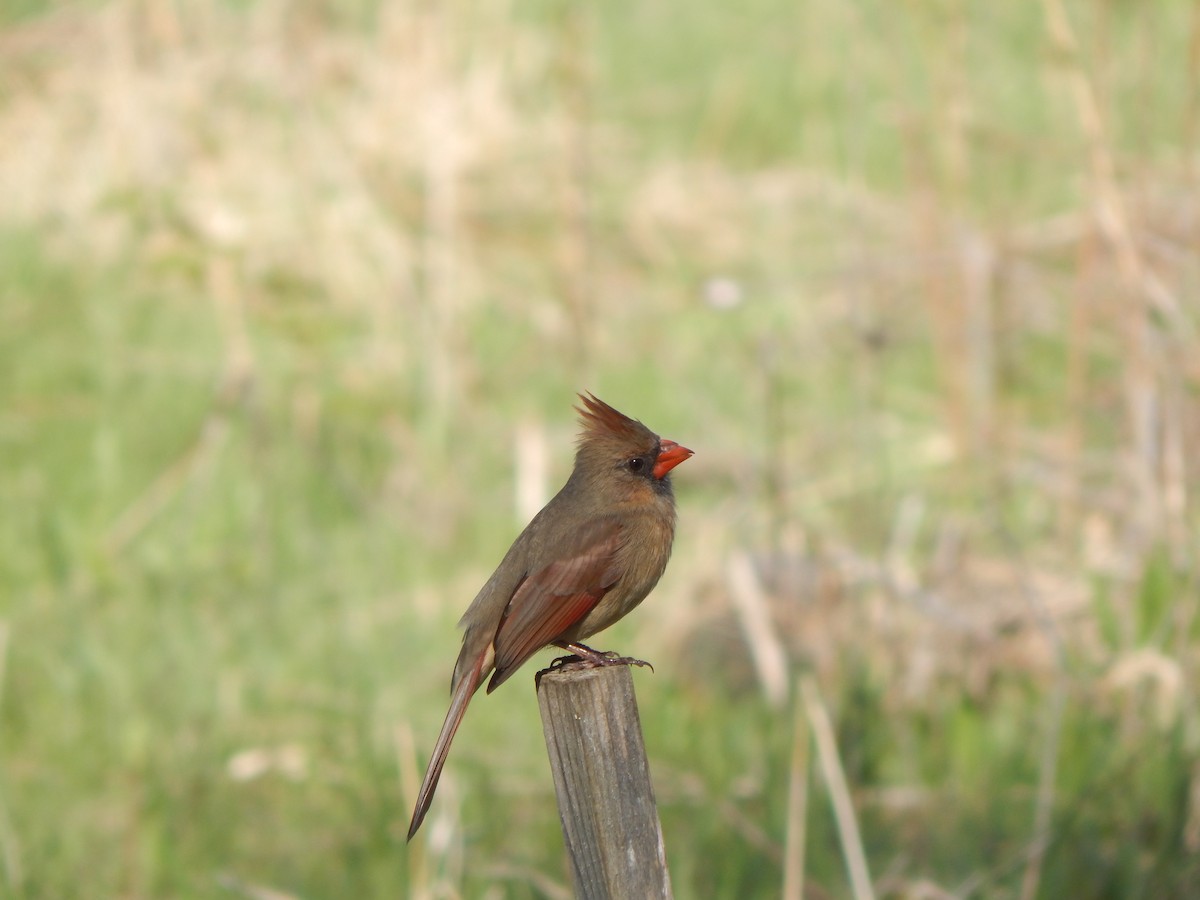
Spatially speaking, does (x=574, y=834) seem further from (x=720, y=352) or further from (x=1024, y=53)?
(x=1024, y=53)

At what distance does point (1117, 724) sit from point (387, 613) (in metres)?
2.44

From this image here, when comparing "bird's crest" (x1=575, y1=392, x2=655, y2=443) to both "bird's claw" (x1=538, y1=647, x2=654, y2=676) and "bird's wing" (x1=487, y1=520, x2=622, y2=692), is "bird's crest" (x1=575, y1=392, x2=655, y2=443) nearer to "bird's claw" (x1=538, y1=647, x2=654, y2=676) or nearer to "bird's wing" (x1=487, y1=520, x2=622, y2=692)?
"bird's wing" (x1=487, y1=520, x2=622, y2=692)

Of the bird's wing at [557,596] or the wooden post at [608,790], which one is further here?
the bird's wing at [557,596]

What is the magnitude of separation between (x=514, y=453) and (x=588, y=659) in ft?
14.2

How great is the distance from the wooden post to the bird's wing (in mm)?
398

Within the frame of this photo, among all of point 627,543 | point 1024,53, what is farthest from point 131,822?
point 1024,53

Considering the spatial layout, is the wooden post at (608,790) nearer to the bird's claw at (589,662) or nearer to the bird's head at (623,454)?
the bird's claw at (589,662)

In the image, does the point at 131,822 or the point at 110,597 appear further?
the point at 110,597

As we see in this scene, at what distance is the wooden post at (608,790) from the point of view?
208cm

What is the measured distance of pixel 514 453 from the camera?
22.4ft

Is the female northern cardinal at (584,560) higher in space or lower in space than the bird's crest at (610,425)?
lower

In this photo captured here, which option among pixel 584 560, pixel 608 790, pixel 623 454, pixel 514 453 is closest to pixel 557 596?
pixel 584 560

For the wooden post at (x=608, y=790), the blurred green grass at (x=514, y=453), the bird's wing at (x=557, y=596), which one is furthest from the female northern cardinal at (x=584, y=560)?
the blurred green grass at (x=514, y=453)

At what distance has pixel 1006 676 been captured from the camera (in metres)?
4.92
